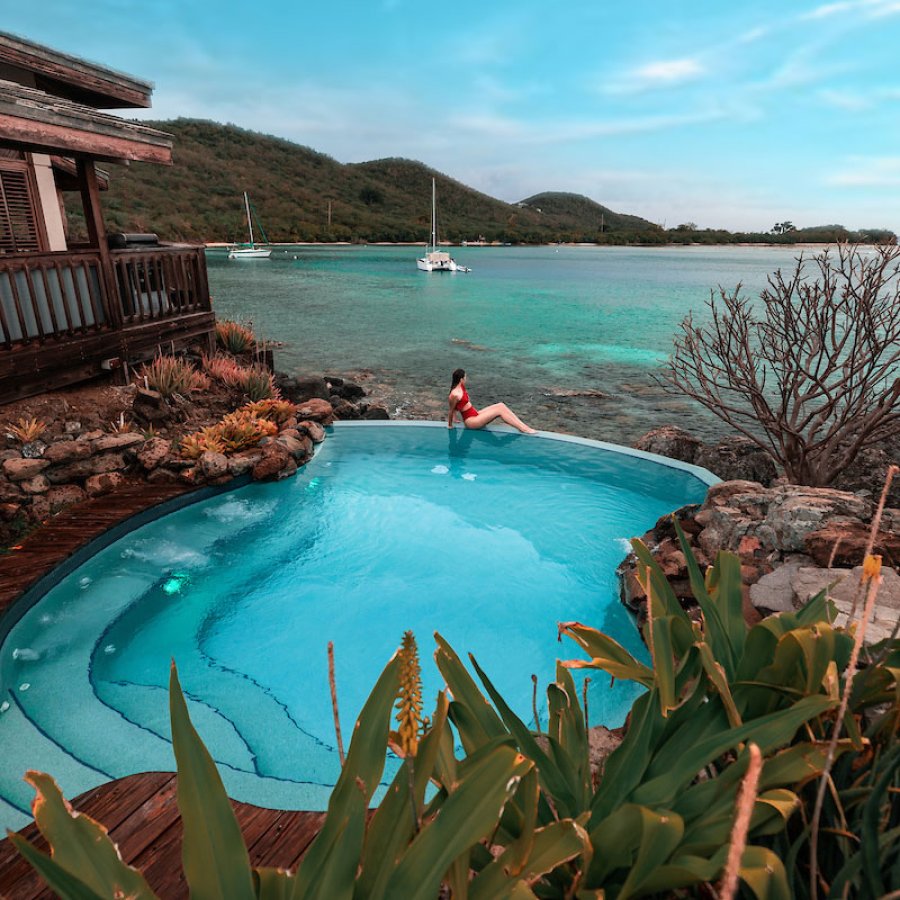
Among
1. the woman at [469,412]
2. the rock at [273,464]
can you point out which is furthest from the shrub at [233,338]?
the woman at [469,412]

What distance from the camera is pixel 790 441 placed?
8.17 m

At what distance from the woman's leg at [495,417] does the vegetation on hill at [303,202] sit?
6022cm

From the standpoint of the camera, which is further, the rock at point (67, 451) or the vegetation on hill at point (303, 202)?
the vegetation on hill at point (303, 202)

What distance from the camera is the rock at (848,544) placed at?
4449 millimetres

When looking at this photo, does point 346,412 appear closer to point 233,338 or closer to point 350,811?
point 233,338

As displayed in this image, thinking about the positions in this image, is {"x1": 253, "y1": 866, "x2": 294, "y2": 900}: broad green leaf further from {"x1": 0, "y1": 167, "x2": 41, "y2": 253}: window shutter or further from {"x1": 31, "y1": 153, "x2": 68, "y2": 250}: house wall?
{"x1": 31, "y1": 153, "x2": 68, "y2": 250}: house wall

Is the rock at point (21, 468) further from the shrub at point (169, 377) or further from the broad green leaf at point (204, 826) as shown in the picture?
the broad green leaf at point (204, 826)

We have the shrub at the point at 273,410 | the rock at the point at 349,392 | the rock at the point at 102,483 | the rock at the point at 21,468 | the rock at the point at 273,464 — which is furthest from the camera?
the rock at the point at 349,392

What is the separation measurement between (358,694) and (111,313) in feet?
25.2

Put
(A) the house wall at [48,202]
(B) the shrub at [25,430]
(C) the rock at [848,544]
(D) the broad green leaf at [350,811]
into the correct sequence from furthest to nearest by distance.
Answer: (A) the house wall at [48,202] → (B) the shrub at [25,430] → (C) the rock at [848,544] → (D) the broad green leaf at [350,811]

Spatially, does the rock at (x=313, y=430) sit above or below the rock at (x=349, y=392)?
above

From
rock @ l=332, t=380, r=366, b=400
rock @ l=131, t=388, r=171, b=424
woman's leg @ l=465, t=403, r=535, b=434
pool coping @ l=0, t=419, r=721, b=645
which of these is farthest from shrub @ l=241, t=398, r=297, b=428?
rock @ l=332, t=380, r=366, b=400

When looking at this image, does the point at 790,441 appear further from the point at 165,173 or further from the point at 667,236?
the point at 667,236

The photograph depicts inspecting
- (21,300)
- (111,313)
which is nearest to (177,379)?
(111,313)
